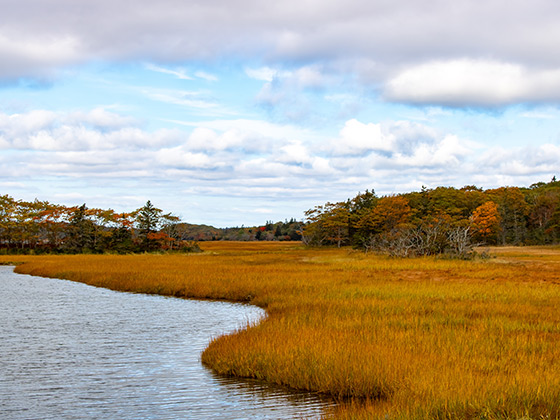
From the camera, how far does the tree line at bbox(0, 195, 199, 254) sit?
81.2 meters

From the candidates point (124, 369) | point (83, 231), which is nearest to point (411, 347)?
point (124, 369)

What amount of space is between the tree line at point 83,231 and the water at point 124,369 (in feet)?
194

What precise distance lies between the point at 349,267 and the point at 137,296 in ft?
59.1

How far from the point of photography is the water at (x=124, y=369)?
991 centimetres

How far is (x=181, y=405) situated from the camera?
10.2m

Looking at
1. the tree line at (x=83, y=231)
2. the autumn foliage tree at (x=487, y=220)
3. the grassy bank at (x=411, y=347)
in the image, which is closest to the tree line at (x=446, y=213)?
the autumn foliage tree at (x=487, y=220)

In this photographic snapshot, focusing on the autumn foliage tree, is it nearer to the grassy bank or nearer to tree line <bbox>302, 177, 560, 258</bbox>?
tree line <bbox>302, 177, 560, 258</bbox>

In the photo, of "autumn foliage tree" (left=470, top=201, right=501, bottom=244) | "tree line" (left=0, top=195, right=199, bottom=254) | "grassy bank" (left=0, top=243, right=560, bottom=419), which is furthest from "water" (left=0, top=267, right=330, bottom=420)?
"autumn foliage tree" (left=470, top=201, right=501, bottom=244)

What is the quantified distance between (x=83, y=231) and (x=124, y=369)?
74862mm

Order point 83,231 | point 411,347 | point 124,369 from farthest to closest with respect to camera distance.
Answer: point 83,231 → point 124,369 → point 411,347

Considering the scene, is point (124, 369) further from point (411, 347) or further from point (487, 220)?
point (487, 220)

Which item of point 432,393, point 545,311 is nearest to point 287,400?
point 432,393

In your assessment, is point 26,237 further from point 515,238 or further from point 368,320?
Answer: point 515,238

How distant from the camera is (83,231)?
Answer: 8244 centimetres
